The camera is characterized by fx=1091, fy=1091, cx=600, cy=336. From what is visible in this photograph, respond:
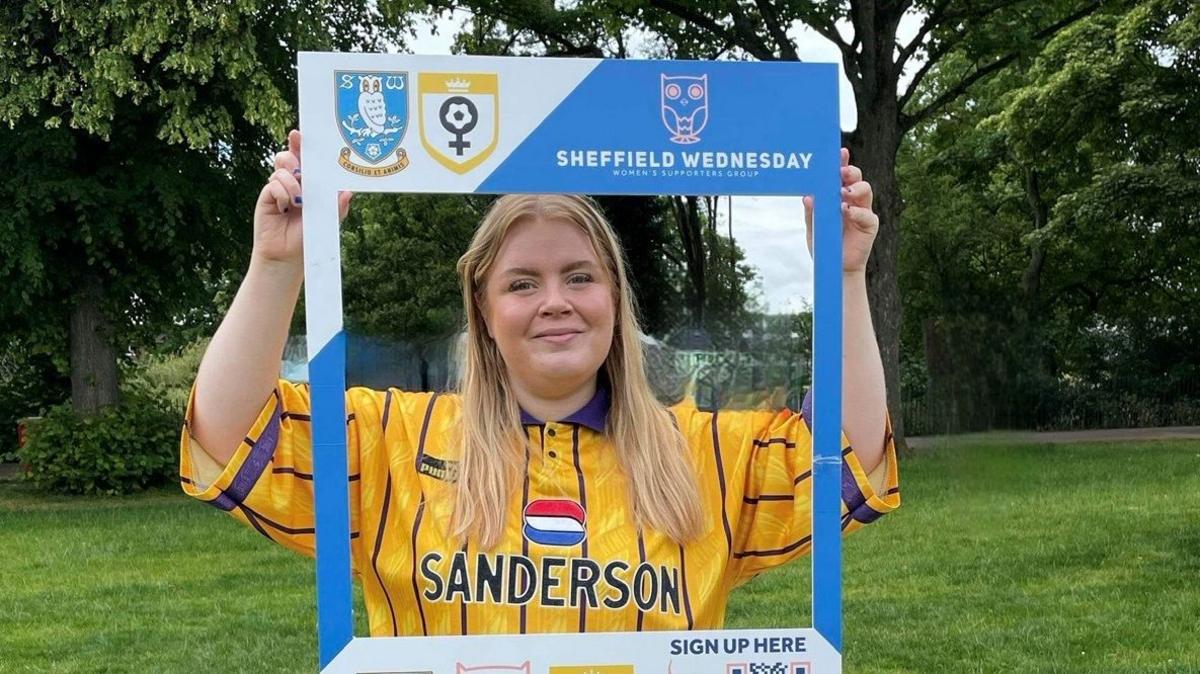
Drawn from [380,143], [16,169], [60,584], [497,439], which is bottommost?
[60,584]

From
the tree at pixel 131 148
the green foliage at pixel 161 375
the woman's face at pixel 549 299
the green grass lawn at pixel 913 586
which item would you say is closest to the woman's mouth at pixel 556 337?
the woman's face at pixel 549 299

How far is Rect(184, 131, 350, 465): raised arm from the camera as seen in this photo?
168 centimetres

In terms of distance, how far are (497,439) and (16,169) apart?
35.3 ft

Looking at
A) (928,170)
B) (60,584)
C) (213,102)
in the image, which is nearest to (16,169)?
(213,102)

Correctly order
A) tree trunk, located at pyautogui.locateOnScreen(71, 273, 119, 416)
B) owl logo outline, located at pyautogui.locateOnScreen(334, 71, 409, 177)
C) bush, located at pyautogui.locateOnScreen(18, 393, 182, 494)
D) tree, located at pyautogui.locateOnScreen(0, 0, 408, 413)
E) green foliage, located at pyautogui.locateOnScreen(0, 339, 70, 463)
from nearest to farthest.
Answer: owl logo outline, located at pyautogui.locateOnScreen(334, 71, 409, 177)
tree, located at pyautogui.locateOnScreen(0, 0, 408, 413)
bush, located at pyautogui.locateOnScreen(18, 393, 182, 494)
tree trunk, located at pyautogui.locateOnScreen(71, 273, 119, 416)
green foliage, located at pyautogui.locateOnScreen(0, 339, 70, 463)

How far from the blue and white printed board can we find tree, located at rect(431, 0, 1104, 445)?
9911 millimetres

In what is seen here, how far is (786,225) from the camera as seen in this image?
1758 millimetres

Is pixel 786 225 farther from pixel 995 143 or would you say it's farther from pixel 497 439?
pixel 995 143

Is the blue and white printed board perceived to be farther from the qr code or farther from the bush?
the bush

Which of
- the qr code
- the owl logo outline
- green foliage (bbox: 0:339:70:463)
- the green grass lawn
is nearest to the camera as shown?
the owl logo outline

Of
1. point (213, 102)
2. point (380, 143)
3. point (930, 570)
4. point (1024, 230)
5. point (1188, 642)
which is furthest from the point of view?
point (1024, 230)

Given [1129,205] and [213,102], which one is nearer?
[213,102]

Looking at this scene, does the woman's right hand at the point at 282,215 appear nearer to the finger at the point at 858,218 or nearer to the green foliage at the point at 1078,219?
the finger at the point at 858,218

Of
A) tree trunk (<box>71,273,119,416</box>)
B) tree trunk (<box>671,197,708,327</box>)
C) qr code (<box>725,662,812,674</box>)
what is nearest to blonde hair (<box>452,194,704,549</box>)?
tree trunk (<box>671,197,708,327</box>)
